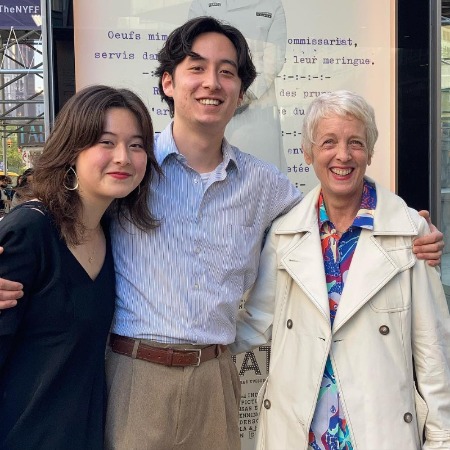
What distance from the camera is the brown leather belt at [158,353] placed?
205 centimetres

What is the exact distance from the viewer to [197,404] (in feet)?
6.92

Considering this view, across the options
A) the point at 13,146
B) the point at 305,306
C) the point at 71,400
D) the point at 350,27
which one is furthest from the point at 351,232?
the point at 13,146

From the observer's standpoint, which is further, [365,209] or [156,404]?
[365,209]

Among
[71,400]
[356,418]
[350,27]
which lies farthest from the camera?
[350,27]

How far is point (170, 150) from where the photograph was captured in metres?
2.24

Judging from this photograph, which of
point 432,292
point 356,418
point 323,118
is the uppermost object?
point 323,118

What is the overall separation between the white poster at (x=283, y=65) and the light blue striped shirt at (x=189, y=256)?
0.88 m

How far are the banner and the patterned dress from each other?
517 centimetres

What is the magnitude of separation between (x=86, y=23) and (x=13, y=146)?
20237 millimetres

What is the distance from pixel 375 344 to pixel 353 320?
10 centimetres

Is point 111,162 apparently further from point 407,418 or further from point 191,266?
point 407,418

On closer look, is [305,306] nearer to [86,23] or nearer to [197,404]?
[197,404]

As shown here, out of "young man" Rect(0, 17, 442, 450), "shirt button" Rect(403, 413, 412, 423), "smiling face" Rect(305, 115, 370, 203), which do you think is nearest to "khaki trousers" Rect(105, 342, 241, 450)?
"young man" Rect(0, 17, 442, 450)

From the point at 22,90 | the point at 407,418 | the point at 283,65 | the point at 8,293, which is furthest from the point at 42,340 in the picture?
the point at 22,90
